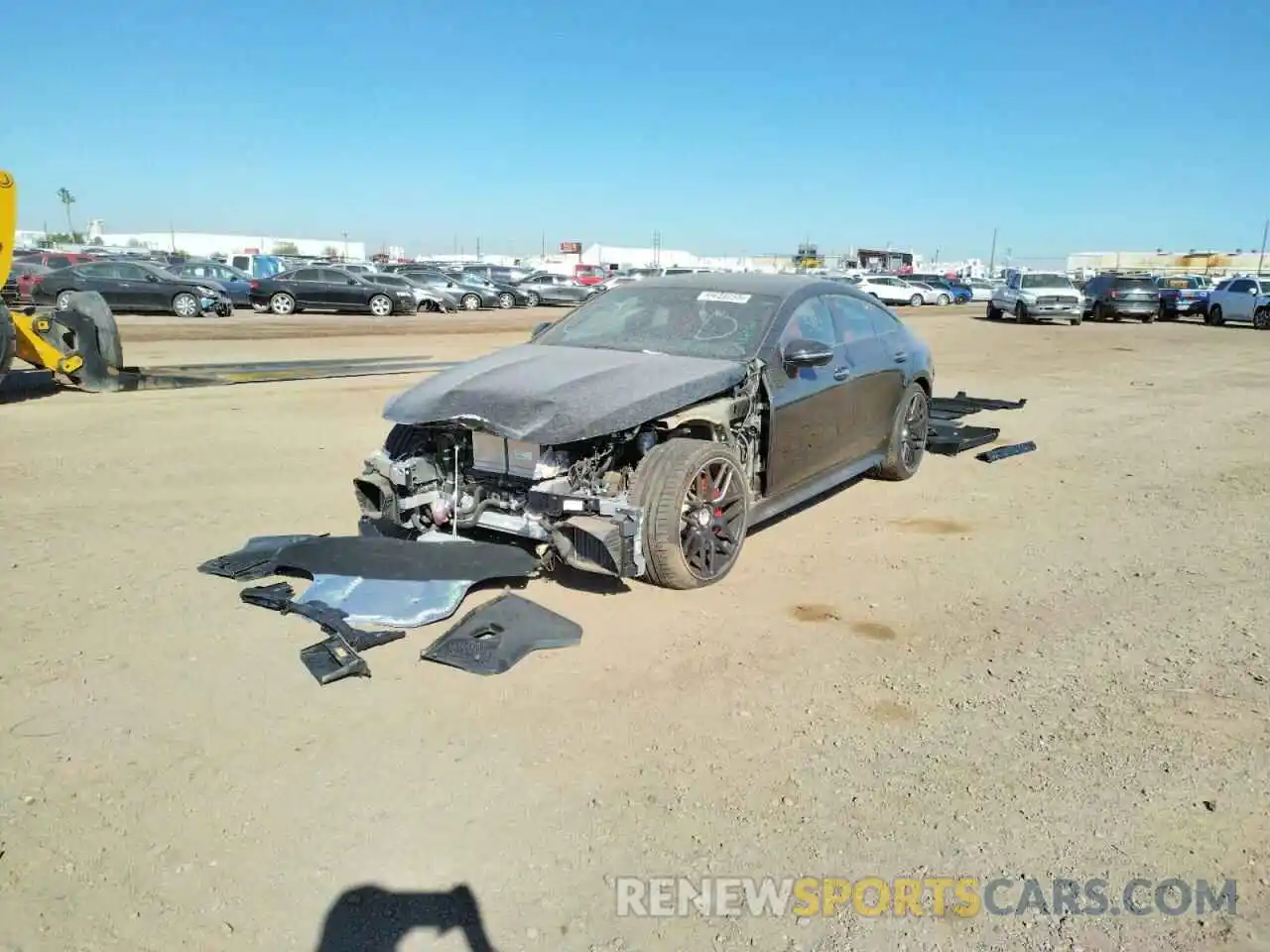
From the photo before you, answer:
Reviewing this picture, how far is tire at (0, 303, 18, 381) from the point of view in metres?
9.77

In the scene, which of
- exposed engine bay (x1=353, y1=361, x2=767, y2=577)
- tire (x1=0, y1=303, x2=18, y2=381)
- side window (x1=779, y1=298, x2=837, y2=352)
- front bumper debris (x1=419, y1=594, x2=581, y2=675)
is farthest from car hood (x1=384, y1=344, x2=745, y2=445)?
tire (x1=0, y1=303, x2=18, y2=381)

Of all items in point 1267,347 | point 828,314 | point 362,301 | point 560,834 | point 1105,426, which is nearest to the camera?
point 560,834

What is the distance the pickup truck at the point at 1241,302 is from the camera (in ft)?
92.1

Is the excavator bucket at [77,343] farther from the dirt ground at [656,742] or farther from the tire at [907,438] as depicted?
the tire at [907,438]

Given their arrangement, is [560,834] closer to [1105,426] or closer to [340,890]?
[340,890]

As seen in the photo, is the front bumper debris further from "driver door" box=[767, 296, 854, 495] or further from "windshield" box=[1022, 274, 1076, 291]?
"windshield" box=[1022, 274, 1076, 291]

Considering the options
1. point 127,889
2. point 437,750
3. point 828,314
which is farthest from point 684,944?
point 828,314

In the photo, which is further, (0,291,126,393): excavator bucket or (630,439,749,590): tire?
(0,291,126,393): excavator bucket

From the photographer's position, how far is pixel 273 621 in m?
4.44

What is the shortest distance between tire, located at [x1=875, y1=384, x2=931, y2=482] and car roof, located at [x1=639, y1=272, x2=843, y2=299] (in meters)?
1.19

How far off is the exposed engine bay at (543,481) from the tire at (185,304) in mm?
22099

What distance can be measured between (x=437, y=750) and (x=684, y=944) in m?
1.23

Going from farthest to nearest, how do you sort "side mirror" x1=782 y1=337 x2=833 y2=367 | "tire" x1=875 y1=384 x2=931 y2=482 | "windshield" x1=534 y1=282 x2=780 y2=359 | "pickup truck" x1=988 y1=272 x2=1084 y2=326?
"pickup truck" x1=988 y1=272 x2=1084 y2=326 → "tire" x1=875 y1=384 x2=931 y2=482 → "windshield" x1=534 y1=282 x2=780 y2=359 → "side mirror" x1=782 y1=337 x2=833 y2=367

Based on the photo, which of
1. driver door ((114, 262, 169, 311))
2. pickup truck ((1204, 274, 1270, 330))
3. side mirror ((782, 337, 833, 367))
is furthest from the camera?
pickup truck ((1204, 274, 1270, 330))
